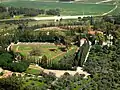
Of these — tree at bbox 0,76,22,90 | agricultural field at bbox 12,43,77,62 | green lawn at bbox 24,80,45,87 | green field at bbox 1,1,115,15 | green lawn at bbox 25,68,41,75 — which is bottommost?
green lawn at bbox 24,80,45,87

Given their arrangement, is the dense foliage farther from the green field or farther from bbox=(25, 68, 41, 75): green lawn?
the green field

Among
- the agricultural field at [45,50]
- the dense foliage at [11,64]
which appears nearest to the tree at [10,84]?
the dense foliage at [11,64]

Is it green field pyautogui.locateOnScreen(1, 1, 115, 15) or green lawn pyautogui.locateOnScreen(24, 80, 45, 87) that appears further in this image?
green field pyautogui.locateOnScreen(1, 1, 115, 15)

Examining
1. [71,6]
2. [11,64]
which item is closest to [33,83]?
[11,64]

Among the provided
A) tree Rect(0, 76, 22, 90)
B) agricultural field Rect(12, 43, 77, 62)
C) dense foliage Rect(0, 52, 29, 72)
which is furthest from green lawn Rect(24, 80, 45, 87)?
agricultural field Rect(12, 43, 77, 62)

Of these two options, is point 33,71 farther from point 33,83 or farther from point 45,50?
point 45,50

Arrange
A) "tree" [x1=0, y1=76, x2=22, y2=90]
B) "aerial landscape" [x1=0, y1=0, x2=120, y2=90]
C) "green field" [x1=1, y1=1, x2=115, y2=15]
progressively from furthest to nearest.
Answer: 1. "green field" [x1=1, y1=1, x2=115, y2=15]
2. "aerial landscape" [x1=0, y1=0, x2=120, y2=90]
3. "tree" [x1=0, y1=76, x2=22, y2=90]

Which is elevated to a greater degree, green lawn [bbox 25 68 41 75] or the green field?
the green field
